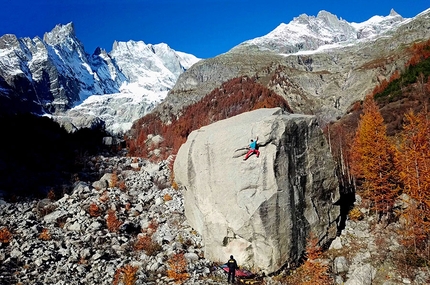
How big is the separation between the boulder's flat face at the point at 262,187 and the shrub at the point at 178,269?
6.56 feet

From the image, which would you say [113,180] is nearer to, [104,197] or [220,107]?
[104,197]

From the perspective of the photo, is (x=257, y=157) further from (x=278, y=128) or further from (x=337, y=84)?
(x=337, y=84)

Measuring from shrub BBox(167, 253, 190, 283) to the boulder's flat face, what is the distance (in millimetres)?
2000

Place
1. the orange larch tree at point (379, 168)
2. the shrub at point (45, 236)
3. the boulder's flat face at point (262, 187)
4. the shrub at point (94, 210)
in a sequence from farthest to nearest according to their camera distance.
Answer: the shrub at point (94, 210) → the orange larch tree at point (379, 168) → the shrub at point (45, 236) → the boulder's flat face at point (262, 187)

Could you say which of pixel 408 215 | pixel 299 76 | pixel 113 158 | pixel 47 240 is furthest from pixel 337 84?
pixel 47 240

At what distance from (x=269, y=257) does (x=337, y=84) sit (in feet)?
395

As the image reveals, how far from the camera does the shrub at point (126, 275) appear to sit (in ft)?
50.1

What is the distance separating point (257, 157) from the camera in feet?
57.5

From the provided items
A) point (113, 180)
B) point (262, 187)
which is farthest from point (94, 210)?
point (262, 187)

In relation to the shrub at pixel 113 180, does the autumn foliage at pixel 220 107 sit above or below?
above

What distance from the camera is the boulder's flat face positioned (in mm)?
16844

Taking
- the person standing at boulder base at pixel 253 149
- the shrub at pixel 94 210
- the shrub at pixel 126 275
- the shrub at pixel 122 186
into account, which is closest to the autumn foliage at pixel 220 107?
the shrub at pixel 122 186

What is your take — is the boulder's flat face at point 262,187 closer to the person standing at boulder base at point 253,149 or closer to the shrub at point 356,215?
the person standing at boulder base at point 253,149

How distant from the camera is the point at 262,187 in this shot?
56.0ft
